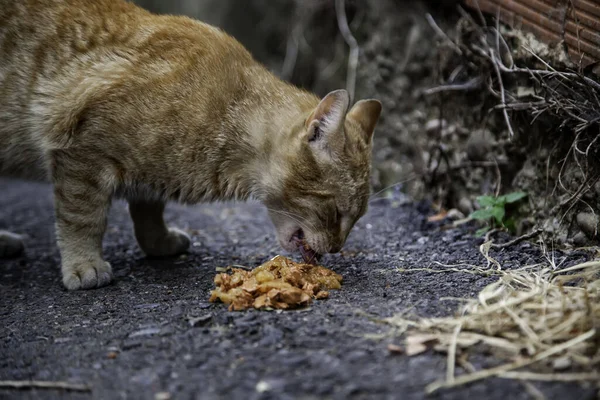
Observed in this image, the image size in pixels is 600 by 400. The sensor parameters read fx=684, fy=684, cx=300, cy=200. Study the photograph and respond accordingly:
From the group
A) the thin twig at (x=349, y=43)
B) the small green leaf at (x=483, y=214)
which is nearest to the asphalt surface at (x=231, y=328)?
the small green leaf at (x=483, y=214)

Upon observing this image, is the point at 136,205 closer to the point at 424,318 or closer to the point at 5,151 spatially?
the point at 5,151

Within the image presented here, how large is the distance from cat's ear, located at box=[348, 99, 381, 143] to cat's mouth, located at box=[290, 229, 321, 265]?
2.06ft

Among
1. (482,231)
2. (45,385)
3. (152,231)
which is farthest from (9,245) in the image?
(482,231)

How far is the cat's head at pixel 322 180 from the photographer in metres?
3.40

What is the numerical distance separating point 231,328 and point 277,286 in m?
0.36

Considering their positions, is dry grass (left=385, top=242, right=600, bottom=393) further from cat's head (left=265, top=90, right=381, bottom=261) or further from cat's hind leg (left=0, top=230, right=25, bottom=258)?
cat's hind leg (left=0, top=230, right=25, bottom=258)

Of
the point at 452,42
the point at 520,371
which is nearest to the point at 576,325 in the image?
the point at 520,371

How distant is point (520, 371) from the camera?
7.38ft

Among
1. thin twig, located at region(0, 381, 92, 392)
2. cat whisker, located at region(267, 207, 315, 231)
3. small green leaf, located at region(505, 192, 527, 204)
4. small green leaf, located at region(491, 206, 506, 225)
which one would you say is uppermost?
small green leaf, located at region(505, 192, 527, 204)

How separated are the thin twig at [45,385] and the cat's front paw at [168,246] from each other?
173 centimetres

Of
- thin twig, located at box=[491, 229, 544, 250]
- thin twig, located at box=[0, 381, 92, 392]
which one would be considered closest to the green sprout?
thin twig, located at box=[491, 229, 544, 250]

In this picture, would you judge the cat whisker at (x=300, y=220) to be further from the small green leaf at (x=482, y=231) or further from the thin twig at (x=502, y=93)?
the thin twig at (x=502, y=93)

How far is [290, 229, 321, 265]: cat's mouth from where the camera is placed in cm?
360

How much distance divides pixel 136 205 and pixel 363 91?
8.69 ft
